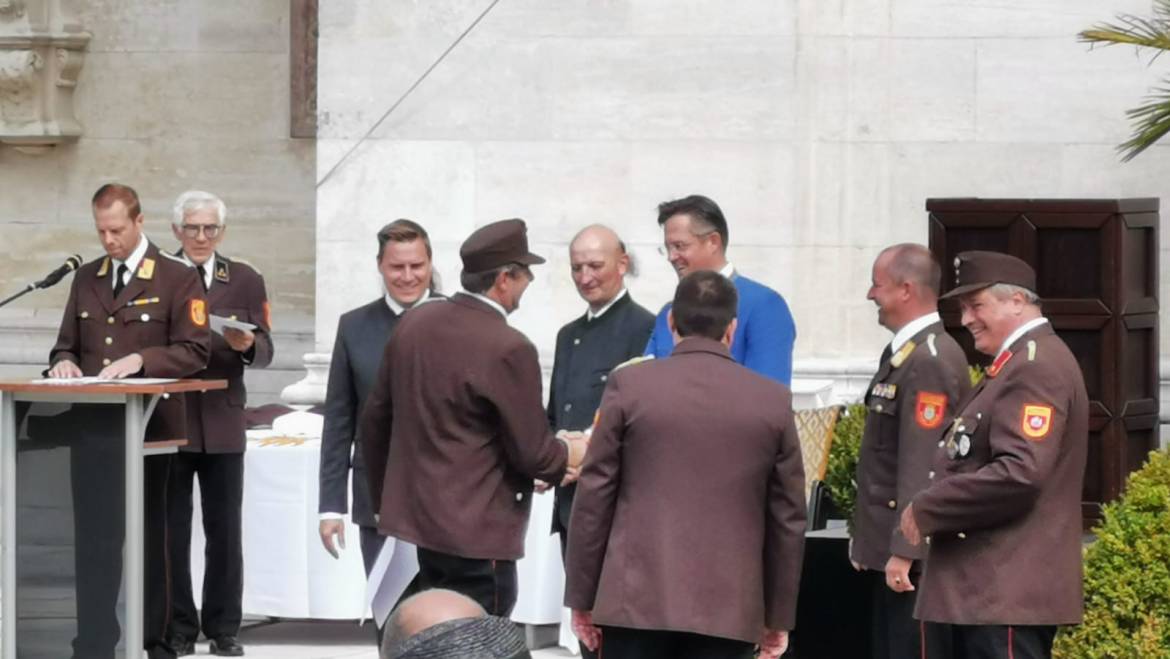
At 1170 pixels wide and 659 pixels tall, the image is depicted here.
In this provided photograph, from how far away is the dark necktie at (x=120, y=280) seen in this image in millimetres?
9047

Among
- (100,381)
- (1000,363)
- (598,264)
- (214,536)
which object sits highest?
(598,264)

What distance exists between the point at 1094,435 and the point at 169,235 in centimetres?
593

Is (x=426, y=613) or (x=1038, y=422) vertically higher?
(x=1038, y=422)

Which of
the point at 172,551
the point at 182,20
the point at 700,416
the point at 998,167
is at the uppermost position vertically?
the point at 182,20

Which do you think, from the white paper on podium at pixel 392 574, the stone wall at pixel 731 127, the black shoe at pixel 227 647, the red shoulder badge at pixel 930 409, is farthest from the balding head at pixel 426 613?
the stone wall at pixel 731 127

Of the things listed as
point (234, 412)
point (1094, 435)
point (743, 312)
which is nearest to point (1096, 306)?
point (1094, 435)

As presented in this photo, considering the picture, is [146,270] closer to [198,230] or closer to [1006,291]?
[198,230]

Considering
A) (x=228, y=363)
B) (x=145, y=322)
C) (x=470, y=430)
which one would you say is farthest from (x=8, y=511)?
(x=470, y=430)

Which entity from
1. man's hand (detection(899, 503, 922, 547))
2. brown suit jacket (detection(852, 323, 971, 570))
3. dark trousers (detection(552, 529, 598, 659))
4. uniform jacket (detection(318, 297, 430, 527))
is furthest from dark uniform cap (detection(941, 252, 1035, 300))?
uniform jacket (detection(318, 297, 430, 527))

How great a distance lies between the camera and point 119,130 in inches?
544

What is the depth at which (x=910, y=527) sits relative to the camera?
6906 mm

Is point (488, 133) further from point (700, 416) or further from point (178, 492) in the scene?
point (700, 416)

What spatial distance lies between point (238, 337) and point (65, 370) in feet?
3.54

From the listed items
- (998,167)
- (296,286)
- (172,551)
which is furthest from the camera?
(296,286)
